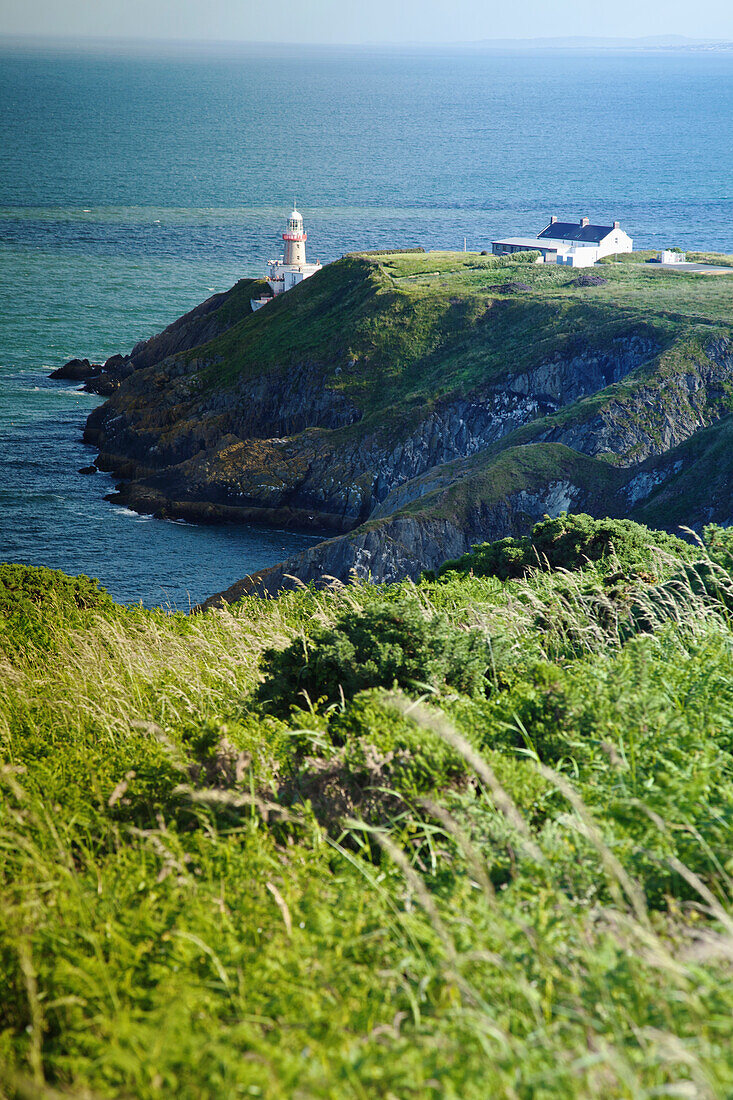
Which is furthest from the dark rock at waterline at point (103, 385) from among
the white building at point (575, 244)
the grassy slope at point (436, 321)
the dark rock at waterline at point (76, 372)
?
the white building at point (575, 244)

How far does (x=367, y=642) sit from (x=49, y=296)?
372ft

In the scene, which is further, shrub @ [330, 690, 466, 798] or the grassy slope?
the grassy slope

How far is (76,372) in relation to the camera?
84.1 metres

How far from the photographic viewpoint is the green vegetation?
9.60 ft

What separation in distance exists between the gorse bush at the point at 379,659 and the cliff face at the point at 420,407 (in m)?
29.0

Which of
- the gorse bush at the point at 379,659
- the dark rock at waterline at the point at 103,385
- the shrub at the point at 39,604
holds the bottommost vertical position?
the dark rock at waterline at the point at 103,385

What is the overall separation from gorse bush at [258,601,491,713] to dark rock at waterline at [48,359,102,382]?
82.8 metres

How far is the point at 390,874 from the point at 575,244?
96.2 m

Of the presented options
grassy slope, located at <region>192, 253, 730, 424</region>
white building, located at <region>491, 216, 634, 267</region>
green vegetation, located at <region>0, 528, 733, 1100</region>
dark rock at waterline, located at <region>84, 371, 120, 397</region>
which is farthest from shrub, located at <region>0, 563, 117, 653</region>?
white building, located at <region>491, 216, 634, 267</region>

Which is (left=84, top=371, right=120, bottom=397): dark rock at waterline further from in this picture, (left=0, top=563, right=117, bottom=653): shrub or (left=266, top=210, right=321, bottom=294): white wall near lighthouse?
(left=0, top=563, right=117, bottom=653): shrub

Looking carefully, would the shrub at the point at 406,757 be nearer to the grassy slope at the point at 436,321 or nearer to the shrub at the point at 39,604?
the shrub at the point at 39,604

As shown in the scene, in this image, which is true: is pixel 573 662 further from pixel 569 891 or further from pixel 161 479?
pixel 161 479

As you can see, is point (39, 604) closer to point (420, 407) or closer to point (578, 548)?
point (578, 548)

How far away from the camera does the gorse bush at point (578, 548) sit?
1167cm
